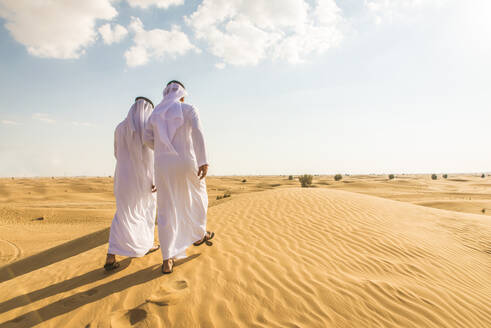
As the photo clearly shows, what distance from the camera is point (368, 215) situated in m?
6.10

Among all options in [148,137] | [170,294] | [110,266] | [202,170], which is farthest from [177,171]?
[110,266]

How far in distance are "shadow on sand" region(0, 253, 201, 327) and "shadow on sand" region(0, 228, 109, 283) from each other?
2.27 meters

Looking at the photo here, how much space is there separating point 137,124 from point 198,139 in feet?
3.50

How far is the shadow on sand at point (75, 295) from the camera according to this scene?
7.65ft

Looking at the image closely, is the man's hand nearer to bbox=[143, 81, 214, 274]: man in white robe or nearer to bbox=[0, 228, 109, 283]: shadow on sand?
bbox=[143, 81, 214, 274]: man in white robe

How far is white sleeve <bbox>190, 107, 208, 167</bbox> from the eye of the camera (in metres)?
3.30

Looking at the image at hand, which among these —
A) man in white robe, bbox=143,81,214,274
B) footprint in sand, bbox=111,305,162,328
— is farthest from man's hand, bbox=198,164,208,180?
footprint in sand, bbox=111,305,162,328

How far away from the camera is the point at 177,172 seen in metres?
3.20

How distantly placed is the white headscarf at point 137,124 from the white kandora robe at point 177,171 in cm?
24

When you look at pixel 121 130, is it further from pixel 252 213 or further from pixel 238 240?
pixel 252 213

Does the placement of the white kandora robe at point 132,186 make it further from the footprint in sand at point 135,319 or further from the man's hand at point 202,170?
the footprint in sand at point 135,319

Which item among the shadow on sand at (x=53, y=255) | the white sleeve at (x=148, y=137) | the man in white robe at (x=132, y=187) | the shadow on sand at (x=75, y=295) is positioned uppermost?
the white sleeve at (x=148, y=137)

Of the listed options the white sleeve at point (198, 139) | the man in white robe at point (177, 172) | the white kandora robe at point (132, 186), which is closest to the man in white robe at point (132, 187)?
the white kandora robe at point (132, 186)

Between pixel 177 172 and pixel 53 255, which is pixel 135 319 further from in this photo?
pixel 53 255
